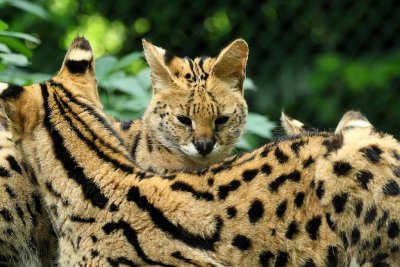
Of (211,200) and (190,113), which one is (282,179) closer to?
(211,200)

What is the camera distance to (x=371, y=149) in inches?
190

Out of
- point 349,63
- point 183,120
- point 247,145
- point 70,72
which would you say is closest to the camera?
point 70,72

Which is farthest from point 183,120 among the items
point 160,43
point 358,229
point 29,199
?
point 160,43

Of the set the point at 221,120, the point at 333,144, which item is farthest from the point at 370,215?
the point at 221,120

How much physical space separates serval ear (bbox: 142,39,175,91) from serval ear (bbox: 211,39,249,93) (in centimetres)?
25

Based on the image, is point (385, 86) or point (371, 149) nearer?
point (371, 149)

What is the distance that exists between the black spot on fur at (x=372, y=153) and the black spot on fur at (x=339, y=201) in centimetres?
21

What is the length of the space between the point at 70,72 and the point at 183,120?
0.89 meters

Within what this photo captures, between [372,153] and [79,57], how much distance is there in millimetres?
1477

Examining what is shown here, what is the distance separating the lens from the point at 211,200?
4.79 metres

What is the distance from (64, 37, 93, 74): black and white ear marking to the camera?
520cm

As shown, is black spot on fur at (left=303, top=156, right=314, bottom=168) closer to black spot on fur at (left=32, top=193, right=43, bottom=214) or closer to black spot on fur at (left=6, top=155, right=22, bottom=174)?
black spot on fur at (left=32, top=193, right=43, bottom=214)

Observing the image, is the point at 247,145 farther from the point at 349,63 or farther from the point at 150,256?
the point at 349,63

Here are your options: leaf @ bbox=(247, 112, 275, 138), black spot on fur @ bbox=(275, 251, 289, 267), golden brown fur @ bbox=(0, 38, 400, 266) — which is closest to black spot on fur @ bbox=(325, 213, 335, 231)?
golden brown fur @ bbox=(0, 38, 400, 266)
